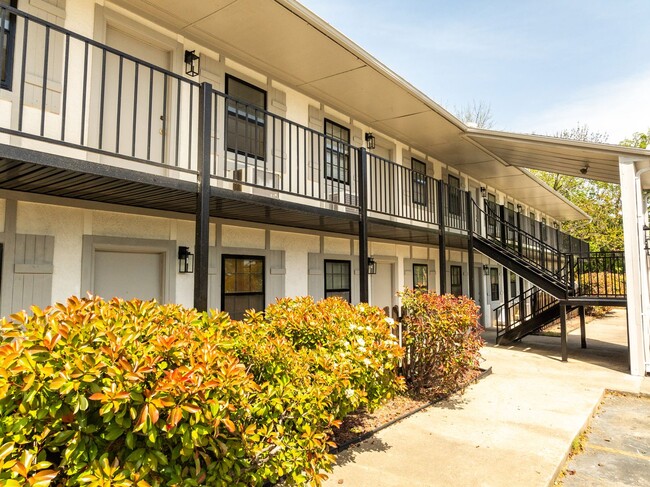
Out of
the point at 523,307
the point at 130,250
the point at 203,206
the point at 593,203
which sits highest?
the point at 593,203

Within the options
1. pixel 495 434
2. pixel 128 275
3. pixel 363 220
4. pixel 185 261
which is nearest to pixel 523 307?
pixel 363 220

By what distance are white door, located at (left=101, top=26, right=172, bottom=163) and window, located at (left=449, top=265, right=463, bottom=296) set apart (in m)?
10.4

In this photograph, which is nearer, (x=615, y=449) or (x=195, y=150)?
(x=615, y=449)

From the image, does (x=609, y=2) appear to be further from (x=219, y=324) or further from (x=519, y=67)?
(x=219, y=324)

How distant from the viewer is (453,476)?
3.71 metres

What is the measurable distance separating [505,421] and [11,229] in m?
6.24

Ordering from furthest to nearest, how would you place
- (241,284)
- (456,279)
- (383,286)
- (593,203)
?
(593,203) → (456,279) → (383,286) → (241,284)

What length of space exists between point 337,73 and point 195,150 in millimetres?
3023

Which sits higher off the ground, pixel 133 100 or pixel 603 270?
pixel 133 100

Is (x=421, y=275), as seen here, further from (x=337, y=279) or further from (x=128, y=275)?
(x=128, y=275)

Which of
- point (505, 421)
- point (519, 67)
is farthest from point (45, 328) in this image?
point (519, 67)

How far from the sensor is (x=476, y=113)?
30969 millimetres

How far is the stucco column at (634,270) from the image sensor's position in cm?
766

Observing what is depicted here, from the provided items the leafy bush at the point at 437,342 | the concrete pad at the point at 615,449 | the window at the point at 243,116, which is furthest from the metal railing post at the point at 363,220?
the concrete pad at the point at 615,449
